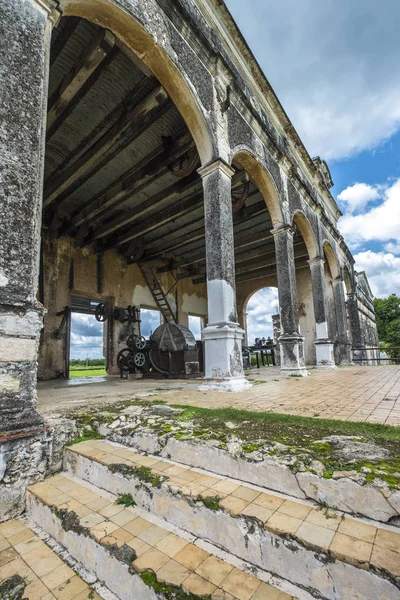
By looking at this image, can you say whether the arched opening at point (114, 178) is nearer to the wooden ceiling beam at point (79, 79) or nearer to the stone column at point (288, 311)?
the wooden ceiling beam at point (79, 79)

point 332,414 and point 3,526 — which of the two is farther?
point 332,414

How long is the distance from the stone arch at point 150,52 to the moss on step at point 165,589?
445 cm

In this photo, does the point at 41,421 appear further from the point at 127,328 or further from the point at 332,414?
the point at 127,328

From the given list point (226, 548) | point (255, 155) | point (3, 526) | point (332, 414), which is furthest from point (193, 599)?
point (255, 155)

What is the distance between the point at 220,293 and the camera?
4.38 meters

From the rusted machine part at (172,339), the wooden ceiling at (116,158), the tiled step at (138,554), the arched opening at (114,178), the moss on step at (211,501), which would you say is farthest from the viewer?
the rusted machine part at (172,339)

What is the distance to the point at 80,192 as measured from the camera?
27.5ft

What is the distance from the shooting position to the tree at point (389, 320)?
26203mm

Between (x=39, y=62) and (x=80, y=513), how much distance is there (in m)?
3.24

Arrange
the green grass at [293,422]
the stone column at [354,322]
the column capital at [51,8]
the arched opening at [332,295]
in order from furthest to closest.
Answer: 1. the stone column at [354,322]
2. the arched opening at [332,295]
3. the column capital at [51,8]
4. the green grass at [293,422]

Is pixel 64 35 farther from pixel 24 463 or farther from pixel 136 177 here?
pixel 24 463

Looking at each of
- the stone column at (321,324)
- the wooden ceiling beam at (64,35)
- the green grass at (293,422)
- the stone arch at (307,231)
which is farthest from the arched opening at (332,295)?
the green grass at (293,422)

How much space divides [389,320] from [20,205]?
31124 mm

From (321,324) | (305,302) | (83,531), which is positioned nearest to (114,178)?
(321,324)
